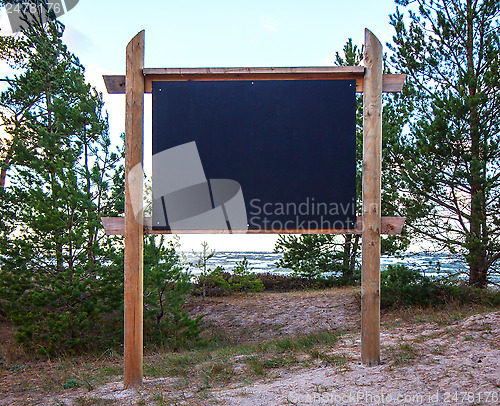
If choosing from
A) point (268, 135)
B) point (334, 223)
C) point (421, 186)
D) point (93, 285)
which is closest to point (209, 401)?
point (334, 223)

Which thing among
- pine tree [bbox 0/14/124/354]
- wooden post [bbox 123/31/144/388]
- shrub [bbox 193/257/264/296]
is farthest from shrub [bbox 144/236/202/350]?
shrub [bbox 193/257/264/296]

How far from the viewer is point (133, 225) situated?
4523 millimetres

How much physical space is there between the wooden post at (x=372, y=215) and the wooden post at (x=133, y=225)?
8.14ft

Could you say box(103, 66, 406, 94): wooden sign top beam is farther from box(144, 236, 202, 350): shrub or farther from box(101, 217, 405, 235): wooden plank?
box(144, 236, 202, 350): shrub

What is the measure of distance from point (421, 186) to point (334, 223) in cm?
679

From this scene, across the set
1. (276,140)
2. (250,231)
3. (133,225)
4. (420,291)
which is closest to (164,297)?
(133,225)

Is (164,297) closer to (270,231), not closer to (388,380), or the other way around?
(270,231)

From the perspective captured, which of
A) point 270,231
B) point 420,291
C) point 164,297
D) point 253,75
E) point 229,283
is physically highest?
point 253,75

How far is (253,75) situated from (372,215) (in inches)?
81.1

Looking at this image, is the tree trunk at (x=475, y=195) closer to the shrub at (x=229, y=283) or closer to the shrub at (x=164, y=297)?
the shrub at (x=164, y=297)

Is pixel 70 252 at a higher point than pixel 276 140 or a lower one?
lower

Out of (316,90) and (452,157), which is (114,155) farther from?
(452,157)

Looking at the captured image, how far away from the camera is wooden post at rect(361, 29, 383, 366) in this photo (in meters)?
4.53

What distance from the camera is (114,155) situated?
31.6 ft
